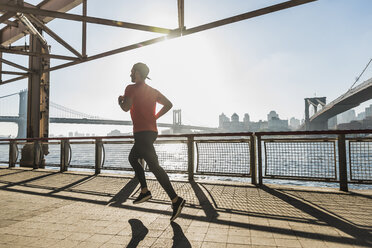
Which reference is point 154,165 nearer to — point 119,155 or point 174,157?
point 174,157

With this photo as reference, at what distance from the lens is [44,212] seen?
108 inches

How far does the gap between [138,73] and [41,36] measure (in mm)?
7549

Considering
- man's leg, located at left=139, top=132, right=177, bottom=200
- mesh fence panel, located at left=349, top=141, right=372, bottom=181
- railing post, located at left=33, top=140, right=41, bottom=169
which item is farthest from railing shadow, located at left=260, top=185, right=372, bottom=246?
railing post, located at left=33, top=140, right=41, bottom=169

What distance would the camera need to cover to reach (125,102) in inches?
97.4

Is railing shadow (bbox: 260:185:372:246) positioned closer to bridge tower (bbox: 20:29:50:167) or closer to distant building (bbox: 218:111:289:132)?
bridge tower (bbox: 20:29:50:167)

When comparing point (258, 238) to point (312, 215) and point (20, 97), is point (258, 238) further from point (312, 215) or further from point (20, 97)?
point (20, 97)

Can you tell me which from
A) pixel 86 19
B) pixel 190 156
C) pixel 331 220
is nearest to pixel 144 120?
A: pixel 331 220

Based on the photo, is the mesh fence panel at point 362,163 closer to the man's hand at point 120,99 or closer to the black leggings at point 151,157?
the black leggings at point 151,157

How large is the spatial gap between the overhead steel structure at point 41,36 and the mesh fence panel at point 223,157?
231 cm

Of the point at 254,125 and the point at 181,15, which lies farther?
the point at 254,125

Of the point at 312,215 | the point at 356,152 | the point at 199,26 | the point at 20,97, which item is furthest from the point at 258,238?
the point at 20,97

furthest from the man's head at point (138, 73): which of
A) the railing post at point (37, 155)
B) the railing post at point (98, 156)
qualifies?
the railing post at point (37, 155)

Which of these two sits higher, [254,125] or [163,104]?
[254,125]

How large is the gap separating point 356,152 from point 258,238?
3125mm
